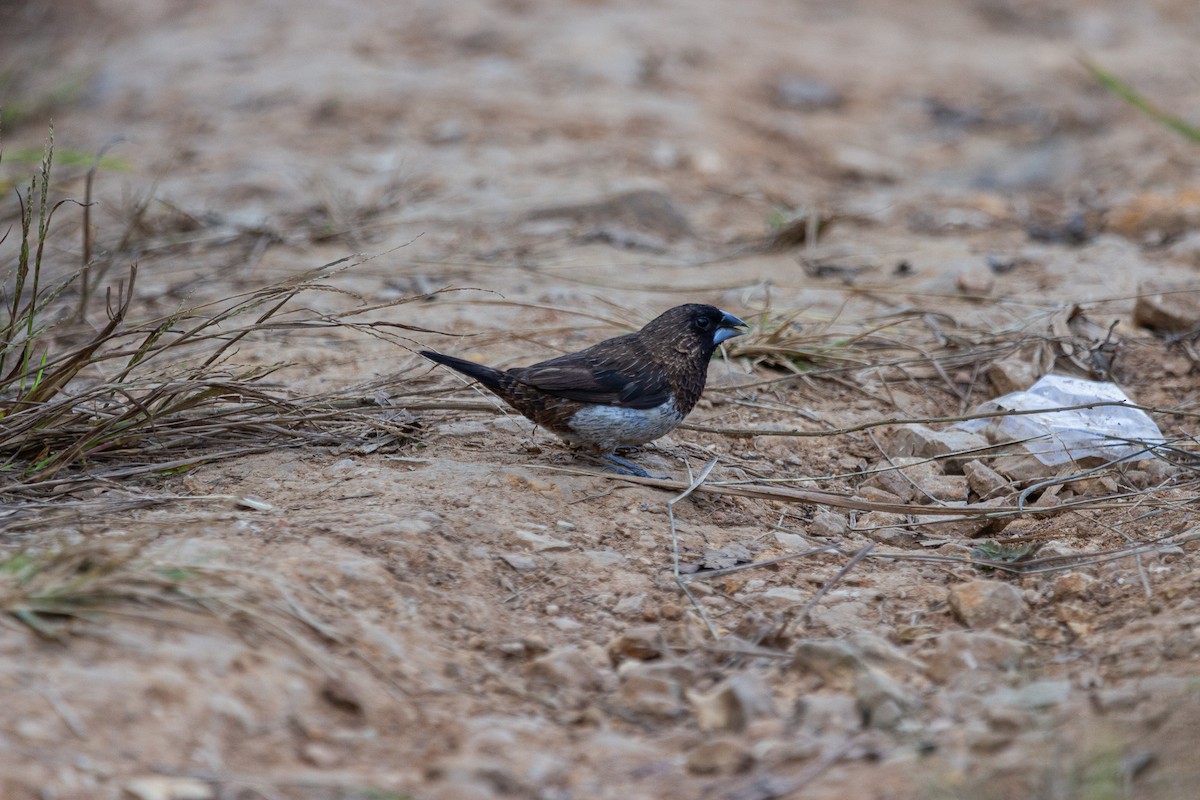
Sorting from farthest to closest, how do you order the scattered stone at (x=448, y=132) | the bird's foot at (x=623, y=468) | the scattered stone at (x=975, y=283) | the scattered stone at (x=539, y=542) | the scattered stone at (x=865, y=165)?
Result: the scattered stone at (x=865, y=165)
the scattered stone at (x=448, y=132)
the scattered stone at (x=975, y=283)
the bird's foot at (x=623, y=468)
the scattered stone at (x=539, y=542)

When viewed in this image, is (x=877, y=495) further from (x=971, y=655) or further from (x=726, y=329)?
(x=971, y=655)

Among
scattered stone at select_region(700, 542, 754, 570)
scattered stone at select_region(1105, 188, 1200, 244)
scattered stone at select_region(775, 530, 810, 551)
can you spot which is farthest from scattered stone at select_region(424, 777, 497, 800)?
scattered stone at select_region(1105, 188, 1200, 244)

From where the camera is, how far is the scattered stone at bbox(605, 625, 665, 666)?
298 cm

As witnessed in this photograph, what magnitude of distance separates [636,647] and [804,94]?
7952mm

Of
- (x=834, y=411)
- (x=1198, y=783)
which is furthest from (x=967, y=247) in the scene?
(x=1198, y=783)

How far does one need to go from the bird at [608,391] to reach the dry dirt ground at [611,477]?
152 millimetres

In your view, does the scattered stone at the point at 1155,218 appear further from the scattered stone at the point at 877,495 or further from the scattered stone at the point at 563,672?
the scattered stone at the point at 563,672

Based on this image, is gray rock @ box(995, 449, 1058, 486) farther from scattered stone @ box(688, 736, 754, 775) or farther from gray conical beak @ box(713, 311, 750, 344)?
scattered stone @ box(688, 736, 754, 775)

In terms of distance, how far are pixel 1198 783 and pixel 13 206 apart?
6768mm

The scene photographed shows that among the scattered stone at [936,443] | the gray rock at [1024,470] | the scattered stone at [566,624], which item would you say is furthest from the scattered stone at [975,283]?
the scattered stone at [566,624]

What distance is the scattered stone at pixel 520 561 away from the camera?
10.9 ft

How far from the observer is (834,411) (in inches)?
185

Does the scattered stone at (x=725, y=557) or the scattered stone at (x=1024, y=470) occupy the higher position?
the scattered stone at (x=725, y=557)

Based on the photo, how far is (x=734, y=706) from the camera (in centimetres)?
263
